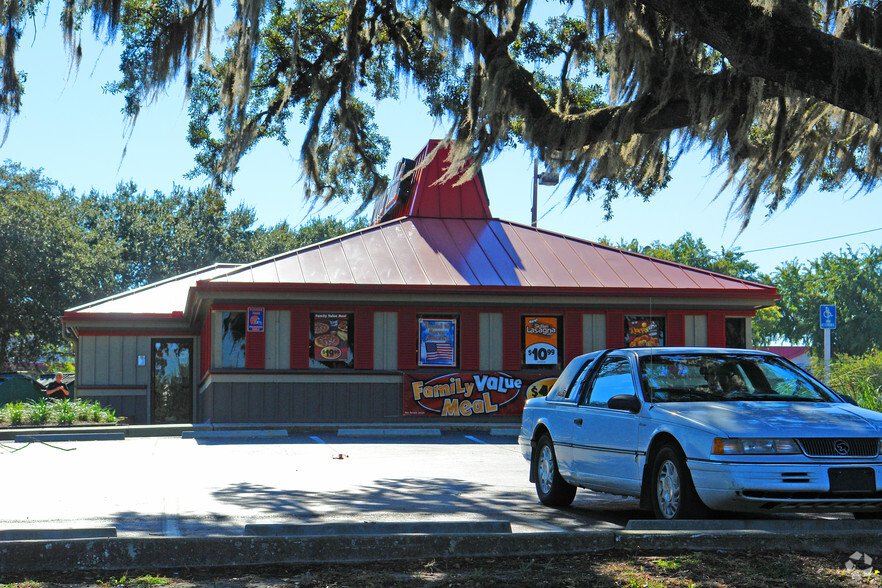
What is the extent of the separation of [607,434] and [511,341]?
13416mm

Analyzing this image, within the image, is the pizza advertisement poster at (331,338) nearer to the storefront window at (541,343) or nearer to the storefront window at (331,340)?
the storefront window at (331,340)

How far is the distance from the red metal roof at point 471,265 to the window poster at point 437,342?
1.21m

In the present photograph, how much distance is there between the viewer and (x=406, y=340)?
21.6 metres

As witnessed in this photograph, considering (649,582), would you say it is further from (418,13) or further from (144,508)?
(418,13)

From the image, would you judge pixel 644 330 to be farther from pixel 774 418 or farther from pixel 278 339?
pixel 774 418

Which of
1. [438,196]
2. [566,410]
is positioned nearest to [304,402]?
[438,196]

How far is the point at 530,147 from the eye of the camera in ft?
37.3

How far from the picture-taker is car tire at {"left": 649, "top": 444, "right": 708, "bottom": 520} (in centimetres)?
729

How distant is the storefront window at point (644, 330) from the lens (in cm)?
2256

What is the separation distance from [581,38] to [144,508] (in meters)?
9.77

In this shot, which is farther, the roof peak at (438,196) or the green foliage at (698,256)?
the green foliage at (698,256)

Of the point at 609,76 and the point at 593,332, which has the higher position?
the point at 609,76

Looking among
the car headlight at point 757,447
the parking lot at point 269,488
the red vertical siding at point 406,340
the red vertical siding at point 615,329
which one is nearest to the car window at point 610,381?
the parking lot at point 269,488

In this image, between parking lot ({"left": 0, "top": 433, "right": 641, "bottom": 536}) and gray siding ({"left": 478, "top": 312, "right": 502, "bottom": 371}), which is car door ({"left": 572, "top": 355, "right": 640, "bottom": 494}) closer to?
parking lot ({"left": 0, "top": 433, "right": 641, "bottom": 536})
